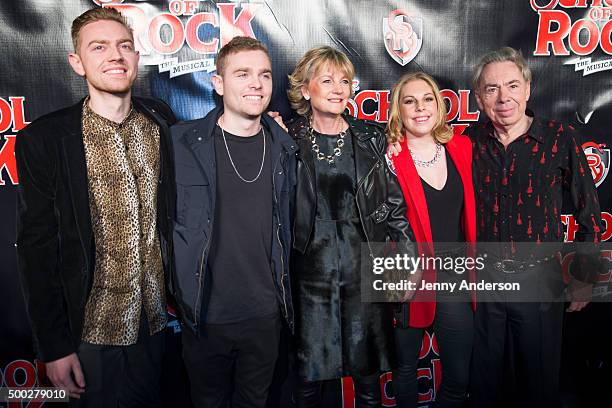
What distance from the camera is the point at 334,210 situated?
233 centimetres

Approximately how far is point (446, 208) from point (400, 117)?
504 millimetres

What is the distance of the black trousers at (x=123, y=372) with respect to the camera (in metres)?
2.09

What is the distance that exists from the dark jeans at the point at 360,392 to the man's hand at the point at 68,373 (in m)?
0.99

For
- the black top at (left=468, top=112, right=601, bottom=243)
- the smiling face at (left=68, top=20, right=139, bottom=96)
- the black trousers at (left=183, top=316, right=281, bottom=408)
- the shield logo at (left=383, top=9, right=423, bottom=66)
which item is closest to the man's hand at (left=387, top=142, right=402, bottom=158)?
the black top at (left=468, top=112, right=601, bottom=243)

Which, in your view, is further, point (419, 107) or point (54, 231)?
point (419, 107)

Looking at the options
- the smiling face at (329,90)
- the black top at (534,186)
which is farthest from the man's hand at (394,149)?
the black top at (534,186)

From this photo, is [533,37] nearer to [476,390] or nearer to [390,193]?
[390,193]

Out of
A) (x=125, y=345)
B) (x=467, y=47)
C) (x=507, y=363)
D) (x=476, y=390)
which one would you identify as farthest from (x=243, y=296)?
(x=467, y=47)

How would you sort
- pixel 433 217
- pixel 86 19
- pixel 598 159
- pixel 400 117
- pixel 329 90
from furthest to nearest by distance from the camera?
pixel 598 159, pixel 400 117, pixel 433 217, pixel 329 90, pixel 86 19

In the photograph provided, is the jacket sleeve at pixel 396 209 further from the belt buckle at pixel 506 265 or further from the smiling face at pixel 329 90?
the belt buckle at pixel 506 265

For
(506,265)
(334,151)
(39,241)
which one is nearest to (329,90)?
(334,151)

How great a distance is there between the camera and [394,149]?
8.07 ft

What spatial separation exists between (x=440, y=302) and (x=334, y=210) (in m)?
0.72

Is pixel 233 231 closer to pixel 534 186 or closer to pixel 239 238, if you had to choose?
pixel 239 238
